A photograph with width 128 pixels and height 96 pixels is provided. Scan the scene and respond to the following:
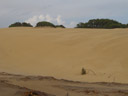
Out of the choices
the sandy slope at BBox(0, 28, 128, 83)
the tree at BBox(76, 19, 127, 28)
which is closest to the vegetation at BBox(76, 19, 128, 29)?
the tree at BBox(76, 19, 127, 28)

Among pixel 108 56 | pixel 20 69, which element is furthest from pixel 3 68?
pixel 108 56

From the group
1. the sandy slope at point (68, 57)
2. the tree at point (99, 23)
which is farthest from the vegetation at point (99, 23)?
the sandy slope at point (68, 57)

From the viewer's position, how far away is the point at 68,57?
24.9ft

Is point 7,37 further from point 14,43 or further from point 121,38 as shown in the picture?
point 121,38

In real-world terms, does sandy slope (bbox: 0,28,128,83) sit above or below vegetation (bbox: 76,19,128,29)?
below

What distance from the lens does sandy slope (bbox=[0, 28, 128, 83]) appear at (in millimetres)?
6293

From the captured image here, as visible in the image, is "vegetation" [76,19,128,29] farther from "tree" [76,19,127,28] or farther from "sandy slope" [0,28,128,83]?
"sandy slope" [0,28,128,83]

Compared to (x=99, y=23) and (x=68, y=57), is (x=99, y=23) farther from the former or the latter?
(x=68, y=57)

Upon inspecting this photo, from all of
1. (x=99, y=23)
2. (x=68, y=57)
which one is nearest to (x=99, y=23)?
(x=99, y=23)

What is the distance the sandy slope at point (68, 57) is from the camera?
248 inches

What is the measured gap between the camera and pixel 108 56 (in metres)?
7.17

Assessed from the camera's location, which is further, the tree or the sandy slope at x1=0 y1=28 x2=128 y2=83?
the tree

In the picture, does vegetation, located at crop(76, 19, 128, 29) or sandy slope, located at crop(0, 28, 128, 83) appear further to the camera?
vegetation, located at crop(76, 19, 128, 29)

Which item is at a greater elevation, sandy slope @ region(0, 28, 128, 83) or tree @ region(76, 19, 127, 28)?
tree @ region(76, 19, 127, 28)
